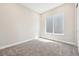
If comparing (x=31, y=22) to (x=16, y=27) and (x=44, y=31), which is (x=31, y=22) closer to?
(x=44, y=31)

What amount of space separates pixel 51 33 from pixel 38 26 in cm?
96

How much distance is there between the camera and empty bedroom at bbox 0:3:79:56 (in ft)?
9.38

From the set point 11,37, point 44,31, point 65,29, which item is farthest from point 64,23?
point 11,37

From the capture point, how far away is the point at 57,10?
412 centimetres

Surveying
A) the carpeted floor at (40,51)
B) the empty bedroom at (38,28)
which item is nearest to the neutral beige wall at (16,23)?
the empty bedroom at (38,28)

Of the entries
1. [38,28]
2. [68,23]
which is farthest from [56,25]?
[38,28]

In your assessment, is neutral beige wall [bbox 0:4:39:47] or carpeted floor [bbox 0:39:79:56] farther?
neutral beige wall [bbox 0:4:39:47]

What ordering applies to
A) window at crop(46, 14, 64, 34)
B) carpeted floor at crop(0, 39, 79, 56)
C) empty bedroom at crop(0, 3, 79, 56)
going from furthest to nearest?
window at crop(46, 14, 64, 34)
empty bedroom at crop(0, 3, 79, 56)
carpeted floor at crop(0, 39, 79, 56)

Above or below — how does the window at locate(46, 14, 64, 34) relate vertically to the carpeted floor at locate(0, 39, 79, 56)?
above

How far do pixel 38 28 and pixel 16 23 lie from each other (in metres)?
1.72

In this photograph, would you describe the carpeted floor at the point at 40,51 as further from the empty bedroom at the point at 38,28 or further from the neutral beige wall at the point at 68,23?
the neutral beige wall at the point at 68,23

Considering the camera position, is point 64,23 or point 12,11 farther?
point 64,23

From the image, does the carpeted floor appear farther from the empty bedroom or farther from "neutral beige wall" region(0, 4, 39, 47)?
"neutral beige wall" region(0, 4, 39, 47)

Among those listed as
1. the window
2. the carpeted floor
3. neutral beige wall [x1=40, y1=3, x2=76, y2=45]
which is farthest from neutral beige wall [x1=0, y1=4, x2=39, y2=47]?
neutral beige wall [x1=40, y1=3, x2=76, y2=45]
